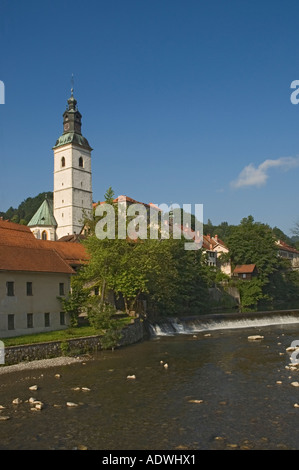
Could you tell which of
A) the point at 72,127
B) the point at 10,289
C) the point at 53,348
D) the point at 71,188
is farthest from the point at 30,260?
the point at 72,127

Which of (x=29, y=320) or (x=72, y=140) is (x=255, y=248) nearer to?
(x=72, y=140)

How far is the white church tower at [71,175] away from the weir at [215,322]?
44268 millimetres

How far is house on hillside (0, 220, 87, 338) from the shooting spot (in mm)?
31250

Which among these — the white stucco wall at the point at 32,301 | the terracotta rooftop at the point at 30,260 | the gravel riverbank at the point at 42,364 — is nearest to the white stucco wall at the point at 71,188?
the terracotta rooftop at the point at 30,260

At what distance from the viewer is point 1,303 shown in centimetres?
3072

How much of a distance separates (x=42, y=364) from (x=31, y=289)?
7800mm

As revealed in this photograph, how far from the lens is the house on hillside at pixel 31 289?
3125 cm

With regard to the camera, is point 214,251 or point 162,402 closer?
point 162,402

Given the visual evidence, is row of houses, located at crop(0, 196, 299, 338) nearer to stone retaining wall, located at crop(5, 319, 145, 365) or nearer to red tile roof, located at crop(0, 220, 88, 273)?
red tile roof, located at crop(0, 220, 88, 273)

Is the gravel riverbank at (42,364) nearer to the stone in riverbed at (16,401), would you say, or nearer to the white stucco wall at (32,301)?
the white stucco wall at (32,301)

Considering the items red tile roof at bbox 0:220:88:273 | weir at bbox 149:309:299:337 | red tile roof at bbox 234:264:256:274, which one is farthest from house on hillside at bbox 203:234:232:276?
red tile roof at bbox 0:220:88:273

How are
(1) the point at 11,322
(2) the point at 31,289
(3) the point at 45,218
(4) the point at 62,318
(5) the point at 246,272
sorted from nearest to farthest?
(1) the point at 11,322
(2) the point at 31,289
(4) the point at 62,318
(5) the point at 246,272
(3) the point at 45,218

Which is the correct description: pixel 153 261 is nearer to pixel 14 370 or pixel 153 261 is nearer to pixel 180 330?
pixel 180 330

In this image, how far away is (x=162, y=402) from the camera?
1956 centimetres
